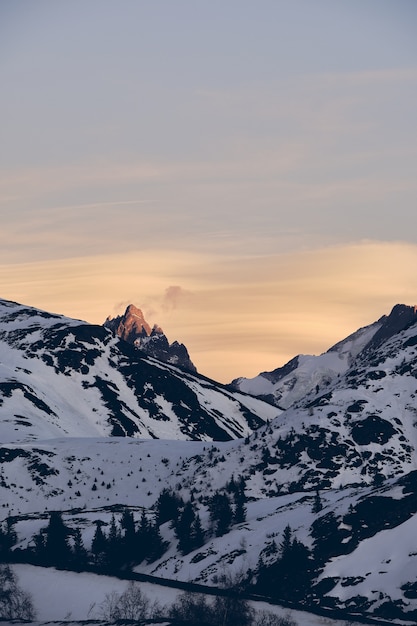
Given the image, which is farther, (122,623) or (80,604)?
(80,604)

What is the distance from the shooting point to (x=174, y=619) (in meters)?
180

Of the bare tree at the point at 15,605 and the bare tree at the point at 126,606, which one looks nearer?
the bare tree at the point at 126,606

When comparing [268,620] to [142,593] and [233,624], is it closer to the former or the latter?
[233,624]

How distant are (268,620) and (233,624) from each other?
173 inches

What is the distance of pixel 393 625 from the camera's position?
187 m

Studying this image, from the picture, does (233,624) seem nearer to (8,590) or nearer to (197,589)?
(197,589)

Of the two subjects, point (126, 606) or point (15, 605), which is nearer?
point (126, 606)

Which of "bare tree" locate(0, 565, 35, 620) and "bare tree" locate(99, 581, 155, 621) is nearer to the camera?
"bare tree" locate(99, 581, 155, 621)

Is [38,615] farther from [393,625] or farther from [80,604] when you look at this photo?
[393,625]

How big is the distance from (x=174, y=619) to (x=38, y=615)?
826 inches

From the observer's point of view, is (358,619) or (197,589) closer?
(358,619)

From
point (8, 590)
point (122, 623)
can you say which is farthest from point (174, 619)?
point (8, 590)

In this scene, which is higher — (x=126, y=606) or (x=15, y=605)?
(x=15, y=605)

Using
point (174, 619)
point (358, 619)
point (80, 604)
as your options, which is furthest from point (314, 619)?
point (80, 604)
